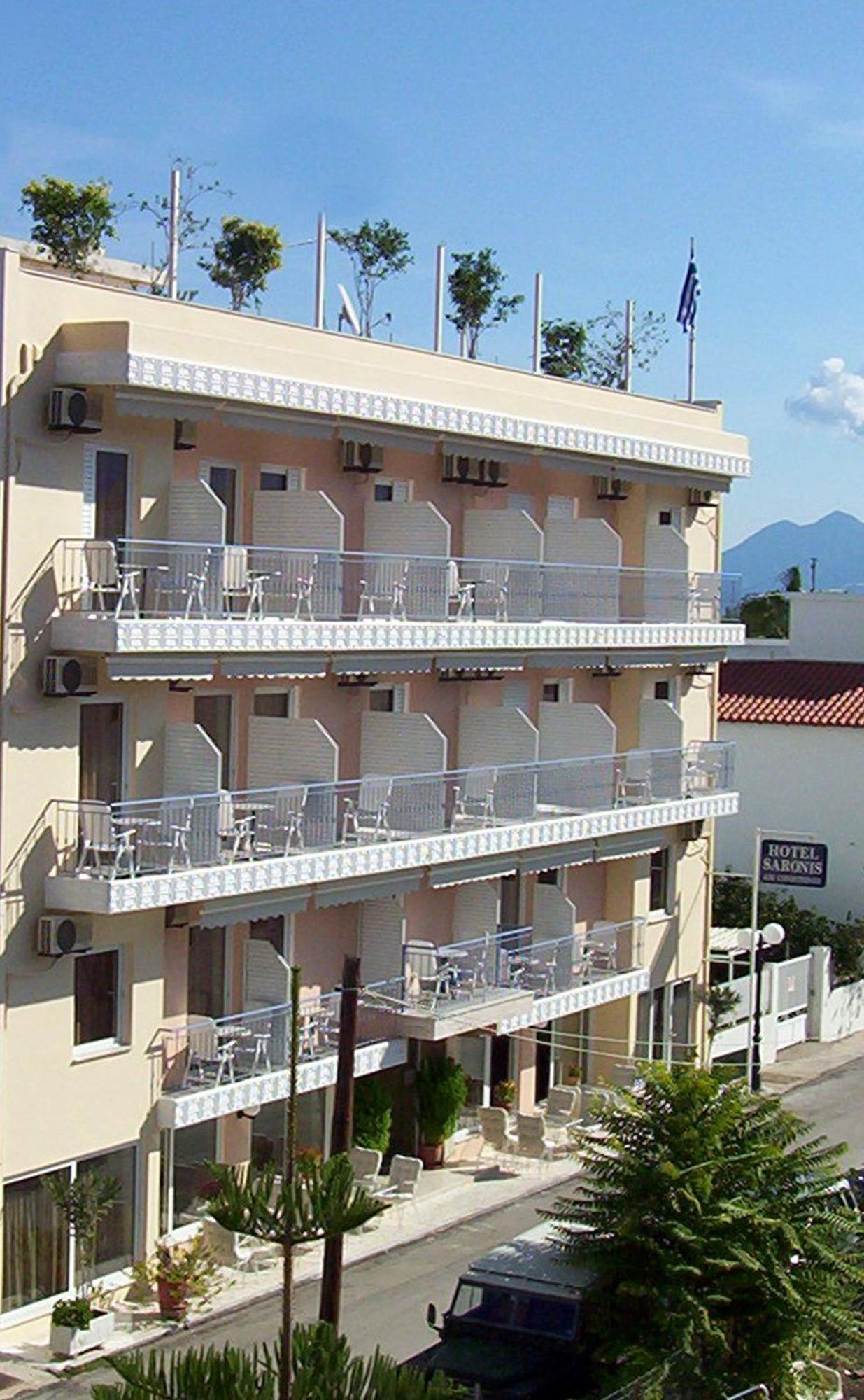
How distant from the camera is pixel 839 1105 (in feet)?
121

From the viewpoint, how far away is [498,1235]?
28438 mm

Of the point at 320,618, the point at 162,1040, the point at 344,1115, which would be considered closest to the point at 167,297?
the point at 320,618

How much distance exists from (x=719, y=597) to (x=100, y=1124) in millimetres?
17078

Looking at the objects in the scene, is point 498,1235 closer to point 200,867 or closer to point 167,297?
point 200,867

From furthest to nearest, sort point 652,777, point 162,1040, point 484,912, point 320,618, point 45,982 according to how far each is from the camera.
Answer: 1. point 652,777
2. point 484,912
3. point 320,618
4. point 162,1040
5. point 45,982

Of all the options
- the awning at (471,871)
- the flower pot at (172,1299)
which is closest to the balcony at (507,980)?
the awning at (471,871)

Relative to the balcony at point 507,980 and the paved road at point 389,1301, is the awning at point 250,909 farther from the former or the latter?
the paved road at point 389,1301

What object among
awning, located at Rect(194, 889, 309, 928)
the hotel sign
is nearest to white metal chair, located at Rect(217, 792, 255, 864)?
awning, located at Rect(194, 889, 309, 928)

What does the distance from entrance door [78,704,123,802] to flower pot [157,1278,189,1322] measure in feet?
18.4

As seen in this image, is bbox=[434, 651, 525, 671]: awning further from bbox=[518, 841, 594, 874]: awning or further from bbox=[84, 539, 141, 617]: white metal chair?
bbox=[84, 539, 141, 617]: white metal chair

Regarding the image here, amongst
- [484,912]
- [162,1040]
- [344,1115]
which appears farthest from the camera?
[484,912]

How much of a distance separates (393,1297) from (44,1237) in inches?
175

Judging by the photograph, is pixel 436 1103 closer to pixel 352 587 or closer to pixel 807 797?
pixel 352 587

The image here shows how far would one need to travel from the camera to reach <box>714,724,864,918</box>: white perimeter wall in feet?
155
